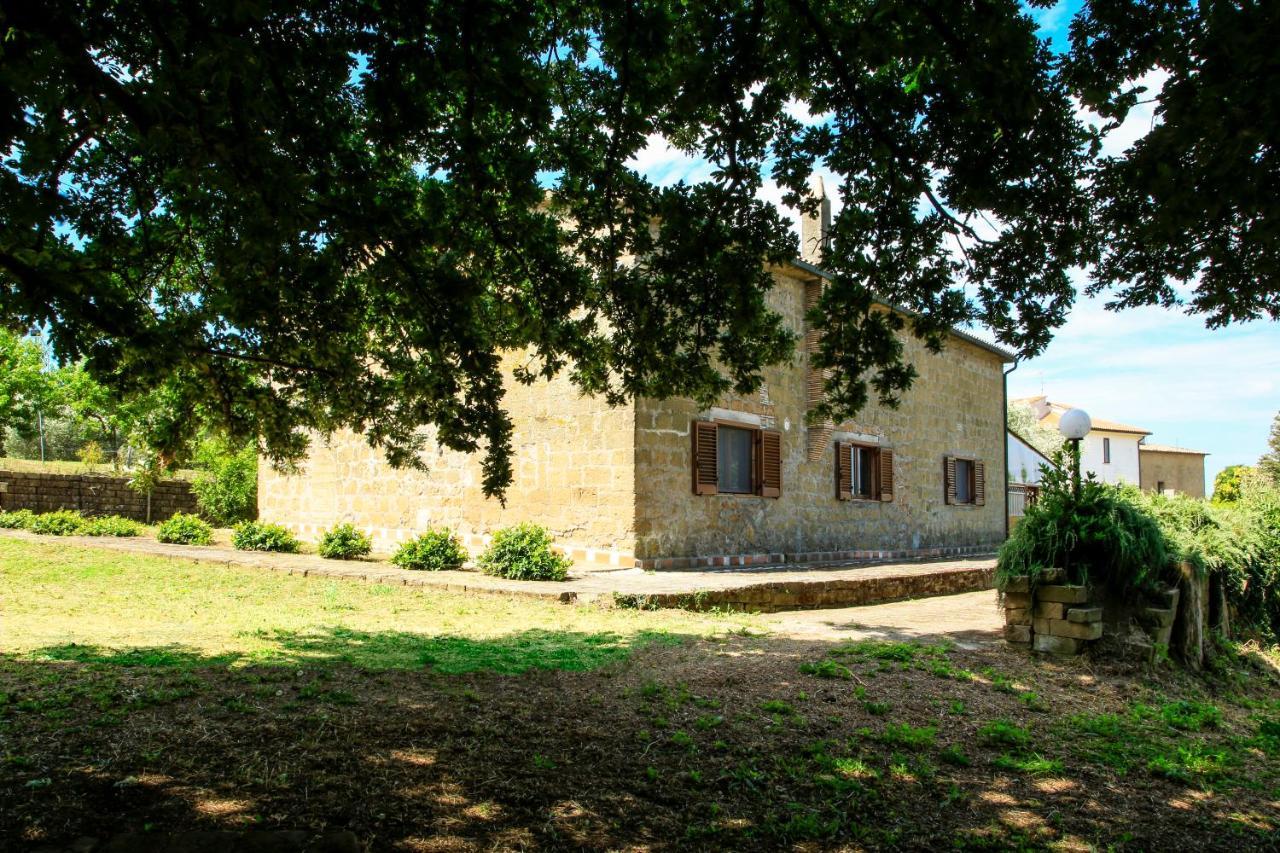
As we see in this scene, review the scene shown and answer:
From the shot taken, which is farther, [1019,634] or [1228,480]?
[1228,480]

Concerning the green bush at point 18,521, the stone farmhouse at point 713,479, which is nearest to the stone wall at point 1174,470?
the stone farmhouse at point 713,479

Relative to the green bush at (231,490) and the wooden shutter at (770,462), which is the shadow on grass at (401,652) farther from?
the green bush at (231,490)

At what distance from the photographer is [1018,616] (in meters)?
6.62

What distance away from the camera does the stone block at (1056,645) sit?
6309 millimetres

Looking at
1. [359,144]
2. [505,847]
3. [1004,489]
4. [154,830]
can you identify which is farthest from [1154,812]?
[1004,489]

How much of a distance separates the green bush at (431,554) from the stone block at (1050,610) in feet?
25.9

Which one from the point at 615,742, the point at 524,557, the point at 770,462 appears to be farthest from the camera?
the point at 770,462

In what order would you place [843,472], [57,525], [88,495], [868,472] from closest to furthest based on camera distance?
1. [57,525]
2. [843,472]
3. [868,472]
4. [88,495]

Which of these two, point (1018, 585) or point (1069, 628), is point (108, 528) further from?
point (1069, 628)

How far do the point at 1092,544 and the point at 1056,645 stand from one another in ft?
2.99

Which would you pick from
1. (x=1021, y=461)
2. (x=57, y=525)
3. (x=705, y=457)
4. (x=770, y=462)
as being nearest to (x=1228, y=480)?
(x=1021, y=461)

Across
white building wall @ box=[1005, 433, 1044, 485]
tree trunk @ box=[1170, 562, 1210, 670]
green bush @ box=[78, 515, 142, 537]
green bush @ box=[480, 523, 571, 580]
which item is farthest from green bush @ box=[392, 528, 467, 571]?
white building wall @ box=[1005, 433, 1044, 485]

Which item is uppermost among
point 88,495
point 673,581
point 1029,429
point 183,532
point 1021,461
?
point 1029,429

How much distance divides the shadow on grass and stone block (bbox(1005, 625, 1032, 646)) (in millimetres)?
2795
